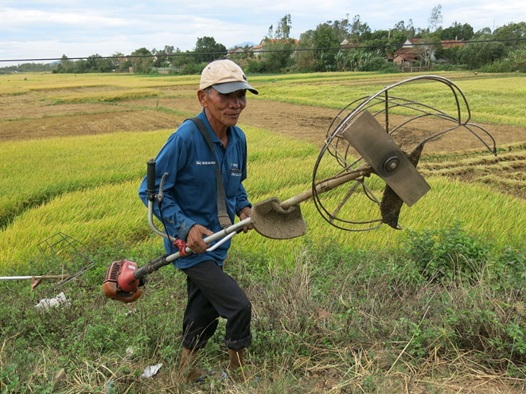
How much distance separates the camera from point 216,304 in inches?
78.4

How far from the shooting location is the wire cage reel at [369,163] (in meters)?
1.62

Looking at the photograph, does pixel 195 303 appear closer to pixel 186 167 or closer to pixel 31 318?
pixel 186 167

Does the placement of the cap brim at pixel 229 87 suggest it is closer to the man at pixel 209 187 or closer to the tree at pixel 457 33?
the man at pixel 209 187

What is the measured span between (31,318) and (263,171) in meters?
4.72

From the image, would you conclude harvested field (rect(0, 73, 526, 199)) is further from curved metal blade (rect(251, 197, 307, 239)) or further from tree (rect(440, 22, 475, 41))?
tree (rect(440, 22, 475, 41))

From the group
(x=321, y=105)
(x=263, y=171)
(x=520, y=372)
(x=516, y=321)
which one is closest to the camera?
(x=520, y=372)

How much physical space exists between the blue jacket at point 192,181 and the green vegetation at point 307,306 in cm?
64

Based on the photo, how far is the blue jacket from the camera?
191 centimetres

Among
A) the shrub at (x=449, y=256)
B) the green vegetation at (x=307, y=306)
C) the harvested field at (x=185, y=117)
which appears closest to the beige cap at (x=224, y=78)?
the green vegetation at (x=307, y=306)

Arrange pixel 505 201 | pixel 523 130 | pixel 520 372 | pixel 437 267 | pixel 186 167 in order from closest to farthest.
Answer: pixel 186 167
pixel 520 372
pixel 437 267
pixel 505 201
pixel 523 130

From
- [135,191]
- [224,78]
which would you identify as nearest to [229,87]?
[224,78]

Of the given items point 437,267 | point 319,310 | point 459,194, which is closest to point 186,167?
point 319,310

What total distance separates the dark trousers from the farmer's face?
2.10ft

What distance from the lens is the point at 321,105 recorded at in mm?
17875
